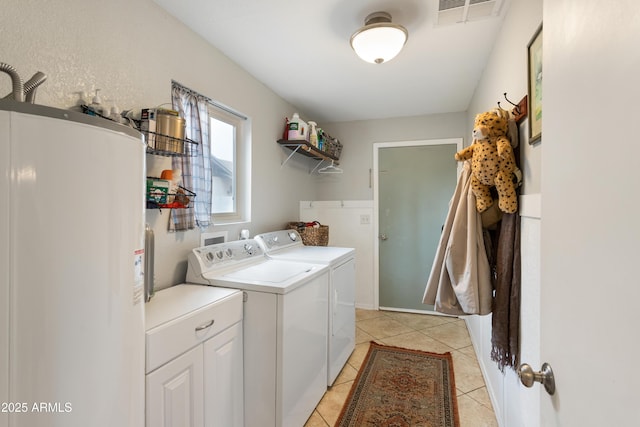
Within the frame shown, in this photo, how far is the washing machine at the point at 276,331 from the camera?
1553 millimetres

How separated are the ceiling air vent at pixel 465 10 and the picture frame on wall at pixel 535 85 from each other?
53 centimetres

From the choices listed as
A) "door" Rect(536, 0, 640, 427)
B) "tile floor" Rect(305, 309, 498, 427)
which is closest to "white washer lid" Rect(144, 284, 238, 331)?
"tile floor" Rect(305, 309, 498, 427)

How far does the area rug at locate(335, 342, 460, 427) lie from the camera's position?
1.87 m

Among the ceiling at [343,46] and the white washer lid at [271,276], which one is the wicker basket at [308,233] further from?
the ceiling at [343,46]

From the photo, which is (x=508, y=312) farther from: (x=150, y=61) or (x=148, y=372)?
(x=150, y=61)

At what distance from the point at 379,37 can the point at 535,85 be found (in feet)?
2.94

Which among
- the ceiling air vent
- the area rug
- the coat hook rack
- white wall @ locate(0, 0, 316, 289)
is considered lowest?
the area rug

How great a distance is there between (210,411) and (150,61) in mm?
1770

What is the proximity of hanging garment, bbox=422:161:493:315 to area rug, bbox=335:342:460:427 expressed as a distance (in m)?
0.75

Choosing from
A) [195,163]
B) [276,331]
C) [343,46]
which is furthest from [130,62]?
[276,331]

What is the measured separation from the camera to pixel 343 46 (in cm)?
207

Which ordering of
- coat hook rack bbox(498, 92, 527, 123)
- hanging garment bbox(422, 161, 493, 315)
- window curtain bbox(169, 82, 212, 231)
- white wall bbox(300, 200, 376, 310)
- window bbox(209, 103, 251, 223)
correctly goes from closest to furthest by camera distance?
coat hook rack bbox(498, 92, 527, 123) → hanging garment bbox(422, 161, 493, 315) → window curtain bbox(169, 82, 212, 231) → window bbox(209, 103, 251, 223) → white wall bbox(300, 200, 376, 310)

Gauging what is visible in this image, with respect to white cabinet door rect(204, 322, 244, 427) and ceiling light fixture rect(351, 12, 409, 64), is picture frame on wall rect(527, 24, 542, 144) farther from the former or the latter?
white cabinet door rect(204, 322, 244, 427)

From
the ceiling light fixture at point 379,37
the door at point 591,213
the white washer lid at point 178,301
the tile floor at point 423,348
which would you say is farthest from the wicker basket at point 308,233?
the door at point 591,213
